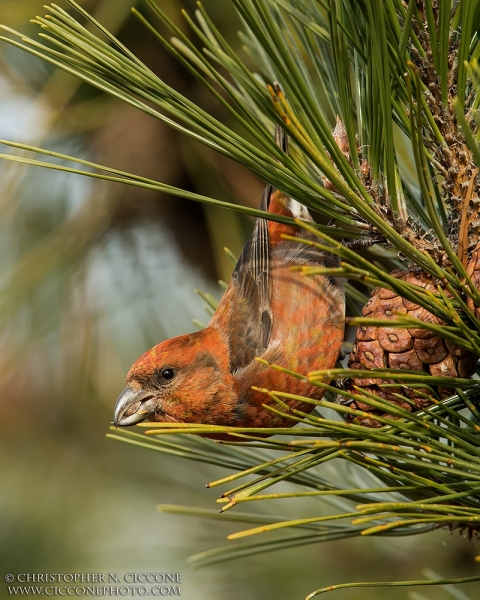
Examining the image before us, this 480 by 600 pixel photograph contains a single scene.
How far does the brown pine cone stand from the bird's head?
31.3 inches

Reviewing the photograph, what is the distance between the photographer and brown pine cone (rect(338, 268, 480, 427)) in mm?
1367

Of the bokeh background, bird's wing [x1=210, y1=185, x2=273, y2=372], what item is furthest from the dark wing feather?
the bokeh background

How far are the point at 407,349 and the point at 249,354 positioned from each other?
40.5 inches

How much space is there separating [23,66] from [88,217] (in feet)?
2.36

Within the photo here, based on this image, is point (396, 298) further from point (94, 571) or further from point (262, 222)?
point (94, 571)

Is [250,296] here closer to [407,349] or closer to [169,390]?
[169,390]

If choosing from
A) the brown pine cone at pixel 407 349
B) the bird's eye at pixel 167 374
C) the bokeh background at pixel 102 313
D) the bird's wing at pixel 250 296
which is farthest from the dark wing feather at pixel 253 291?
the brown pine cone at pixel 407 349

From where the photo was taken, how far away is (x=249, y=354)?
2406mm

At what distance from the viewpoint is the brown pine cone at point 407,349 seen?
4.49 feet

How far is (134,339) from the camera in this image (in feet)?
11.9

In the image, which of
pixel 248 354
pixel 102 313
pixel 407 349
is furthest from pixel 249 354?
pixel 407 349

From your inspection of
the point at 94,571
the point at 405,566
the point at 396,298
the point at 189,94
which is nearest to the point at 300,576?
the point at 405,566

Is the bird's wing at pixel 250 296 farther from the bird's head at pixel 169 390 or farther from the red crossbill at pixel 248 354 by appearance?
the bird's head at pixel 169 390

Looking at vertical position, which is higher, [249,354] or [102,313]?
[102,313]
